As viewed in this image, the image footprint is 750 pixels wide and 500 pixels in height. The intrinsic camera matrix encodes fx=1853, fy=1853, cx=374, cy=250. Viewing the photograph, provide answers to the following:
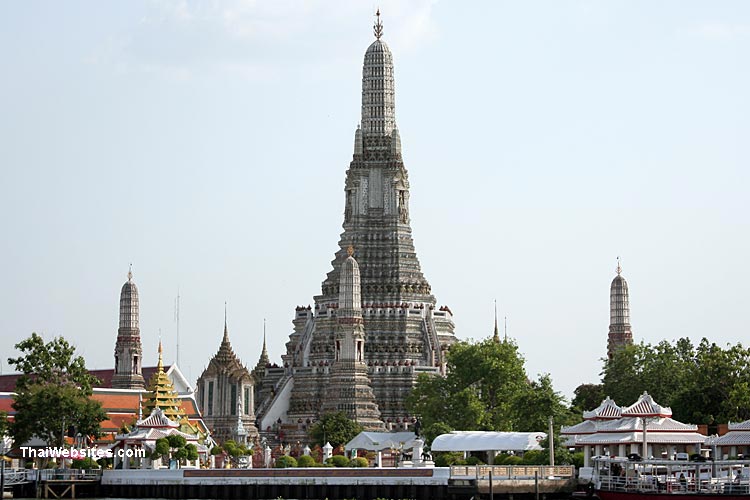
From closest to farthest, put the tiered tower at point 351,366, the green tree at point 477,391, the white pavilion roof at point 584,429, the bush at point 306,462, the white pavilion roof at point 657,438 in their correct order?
the white pavilion roof at point 657,438 → the white pavilion roof at point 584,429 → the bush at point 306,462 → the green tree at point 477,391 → the tiered tower at point 351,366

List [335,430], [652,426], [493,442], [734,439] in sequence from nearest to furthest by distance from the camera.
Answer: [734,439], [652,426], [493,442], [335,430]

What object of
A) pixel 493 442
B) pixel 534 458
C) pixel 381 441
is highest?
pixel 381 441

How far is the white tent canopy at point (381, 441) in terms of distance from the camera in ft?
411

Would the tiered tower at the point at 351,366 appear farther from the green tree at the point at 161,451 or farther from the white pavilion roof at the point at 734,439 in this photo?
the white pavilion roof at the point at 734,439

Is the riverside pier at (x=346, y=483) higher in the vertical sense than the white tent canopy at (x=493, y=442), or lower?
lower

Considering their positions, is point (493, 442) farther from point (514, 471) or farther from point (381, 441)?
point (381, 441)

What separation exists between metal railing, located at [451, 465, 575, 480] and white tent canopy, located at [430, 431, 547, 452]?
35.5 feet

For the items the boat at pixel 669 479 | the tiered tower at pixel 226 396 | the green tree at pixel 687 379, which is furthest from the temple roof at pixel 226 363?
the boat at pixel 669 479

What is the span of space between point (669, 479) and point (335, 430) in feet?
187

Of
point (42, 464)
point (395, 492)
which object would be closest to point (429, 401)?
point (42, 464)

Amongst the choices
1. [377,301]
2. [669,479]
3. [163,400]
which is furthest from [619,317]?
[669,479]

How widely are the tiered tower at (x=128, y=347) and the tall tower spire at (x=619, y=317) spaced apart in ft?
118

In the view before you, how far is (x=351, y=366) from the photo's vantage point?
139 m

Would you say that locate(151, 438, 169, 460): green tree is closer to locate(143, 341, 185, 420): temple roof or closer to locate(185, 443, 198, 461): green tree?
locate(185, 443, 198, 461): green tree
